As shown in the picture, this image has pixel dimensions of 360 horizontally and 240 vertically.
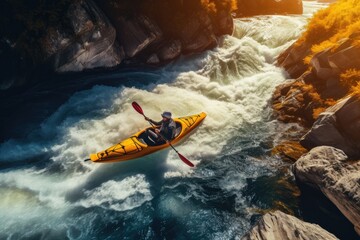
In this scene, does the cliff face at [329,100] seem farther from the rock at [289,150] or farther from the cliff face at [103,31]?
the cliff face at [103,31]

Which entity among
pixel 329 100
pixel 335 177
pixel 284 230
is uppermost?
pixel 284 230

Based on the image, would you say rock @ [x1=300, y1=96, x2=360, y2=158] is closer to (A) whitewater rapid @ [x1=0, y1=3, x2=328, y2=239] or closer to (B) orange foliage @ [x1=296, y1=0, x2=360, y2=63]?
(A) whitewater rapid @ [x1=0, y1=3, x2=328, y2=239]

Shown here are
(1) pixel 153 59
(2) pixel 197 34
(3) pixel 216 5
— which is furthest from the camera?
(3) pixel 216 5

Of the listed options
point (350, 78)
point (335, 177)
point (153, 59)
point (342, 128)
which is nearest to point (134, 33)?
point (153, 59)

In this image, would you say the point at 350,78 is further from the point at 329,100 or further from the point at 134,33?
the point at 134,33

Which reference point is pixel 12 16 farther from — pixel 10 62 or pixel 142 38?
pixel 142 38

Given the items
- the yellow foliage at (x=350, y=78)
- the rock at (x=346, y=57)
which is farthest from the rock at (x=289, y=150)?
the rock at (x=346, y=57)
